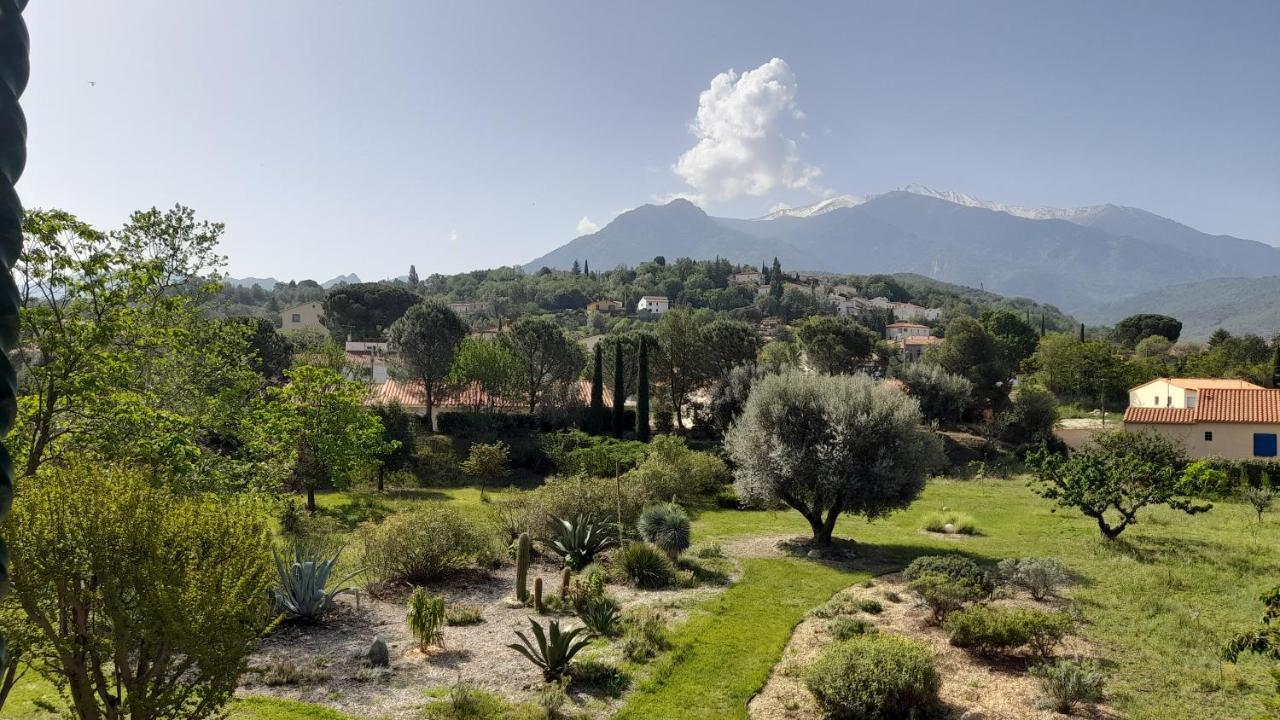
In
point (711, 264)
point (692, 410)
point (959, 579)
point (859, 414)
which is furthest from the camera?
point (711, 264)

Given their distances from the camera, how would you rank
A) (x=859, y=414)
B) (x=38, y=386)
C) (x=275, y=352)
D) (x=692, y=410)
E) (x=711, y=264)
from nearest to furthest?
(x=38, y=386)
(x=859, y=414)
(x=275, y=352)
(x=692, y=410)
(x=711, y=264)

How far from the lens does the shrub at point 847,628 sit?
525 inches

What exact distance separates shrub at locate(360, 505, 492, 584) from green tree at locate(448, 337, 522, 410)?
2615cm

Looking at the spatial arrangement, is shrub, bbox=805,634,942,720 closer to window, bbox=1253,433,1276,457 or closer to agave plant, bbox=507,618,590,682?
agave plant, bbox=507,618,590,682

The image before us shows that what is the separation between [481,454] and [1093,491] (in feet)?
74.5

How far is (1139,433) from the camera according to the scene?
107 ft

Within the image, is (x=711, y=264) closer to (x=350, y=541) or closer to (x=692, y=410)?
(x=692, y=410)

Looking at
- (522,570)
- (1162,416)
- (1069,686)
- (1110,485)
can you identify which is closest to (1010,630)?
(1069,686)

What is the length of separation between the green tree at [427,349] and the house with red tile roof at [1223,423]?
37.2 meters

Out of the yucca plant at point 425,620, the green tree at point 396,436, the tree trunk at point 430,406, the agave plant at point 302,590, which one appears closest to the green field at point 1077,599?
the yucca plant at point 425,620

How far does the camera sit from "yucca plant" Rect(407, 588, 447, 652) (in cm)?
1236

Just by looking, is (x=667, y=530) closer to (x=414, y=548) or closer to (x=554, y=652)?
(x=414, y=548)

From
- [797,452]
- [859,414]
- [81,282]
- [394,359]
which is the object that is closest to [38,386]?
[81,282]

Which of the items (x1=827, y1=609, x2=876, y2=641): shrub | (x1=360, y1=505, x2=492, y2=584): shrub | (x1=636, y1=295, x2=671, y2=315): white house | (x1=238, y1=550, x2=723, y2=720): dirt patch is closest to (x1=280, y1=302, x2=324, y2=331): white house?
(x1=636, y1=295, x2=671, y2=315): white house
